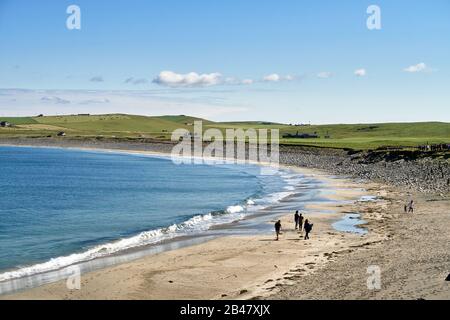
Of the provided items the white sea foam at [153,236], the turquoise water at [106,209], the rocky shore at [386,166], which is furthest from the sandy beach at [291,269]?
the rocky shore at [386,166]

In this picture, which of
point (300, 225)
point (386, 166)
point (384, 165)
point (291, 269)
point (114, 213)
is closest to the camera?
point (291, 269)

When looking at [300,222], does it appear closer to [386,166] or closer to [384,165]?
[386,166]

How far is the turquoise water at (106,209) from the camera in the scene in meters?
28.4

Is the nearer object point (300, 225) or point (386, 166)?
point (300, 225)

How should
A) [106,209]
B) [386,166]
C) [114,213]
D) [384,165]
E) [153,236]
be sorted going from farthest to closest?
[384,165], [386,166], [106,209], [114,213], [153,236]

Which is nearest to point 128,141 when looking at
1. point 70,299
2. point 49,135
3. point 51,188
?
point 49,135

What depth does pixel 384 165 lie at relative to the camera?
77.9m

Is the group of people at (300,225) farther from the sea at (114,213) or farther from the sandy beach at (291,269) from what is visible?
the sea at (114,213)

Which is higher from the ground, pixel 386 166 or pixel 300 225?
pixel 386 166

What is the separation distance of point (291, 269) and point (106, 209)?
24.3 meters

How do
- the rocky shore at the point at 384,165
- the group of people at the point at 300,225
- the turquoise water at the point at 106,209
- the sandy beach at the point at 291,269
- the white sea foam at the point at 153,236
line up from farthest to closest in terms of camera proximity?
the rocky shore at the point at 384,165
the group of people at the point at 300,225
the turquoise water at the point at 106,209
the white sea foam at the point at 153,236
the sandy beach at the point at 291,269

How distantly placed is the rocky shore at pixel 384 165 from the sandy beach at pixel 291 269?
2205 cm

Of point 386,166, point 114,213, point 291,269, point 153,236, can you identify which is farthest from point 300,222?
point 386,166
